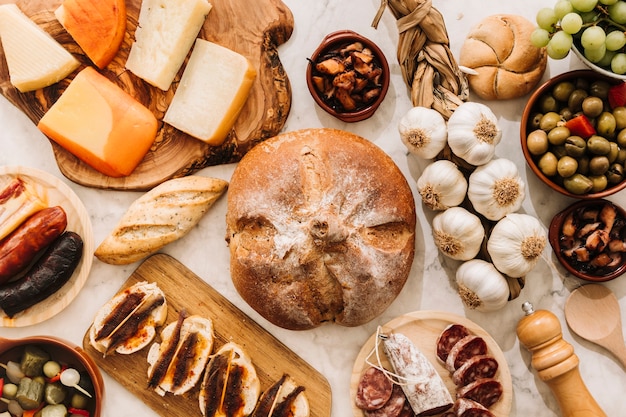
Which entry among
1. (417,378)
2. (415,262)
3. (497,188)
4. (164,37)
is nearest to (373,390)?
(417,378)

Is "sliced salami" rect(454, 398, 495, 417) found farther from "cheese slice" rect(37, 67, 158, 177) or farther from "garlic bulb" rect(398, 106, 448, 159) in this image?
"cheese slice" rect(37, 67, 158, 177)

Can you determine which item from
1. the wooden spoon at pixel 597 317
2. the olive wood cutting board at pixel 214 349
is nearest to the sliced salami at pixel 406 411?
the olive wood cutting board at pixel 214 349

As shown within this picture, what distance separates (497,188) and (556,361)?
773 mm

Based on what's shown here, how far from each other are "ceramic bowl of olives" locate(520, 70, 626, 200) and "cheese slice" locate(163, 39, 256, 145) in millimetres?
1197

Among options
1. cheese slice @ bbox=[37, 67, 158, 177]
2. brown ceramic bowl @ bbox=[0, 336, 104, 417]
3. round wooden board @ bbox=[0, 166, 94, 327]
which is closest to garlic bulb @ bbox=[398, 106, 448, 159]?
cheese slice @ bbox=[37, 67, 158, 177]

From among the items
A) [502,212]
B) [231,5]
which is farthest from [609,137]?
[231,5]

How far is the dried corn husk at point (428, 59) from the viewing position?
245 cm

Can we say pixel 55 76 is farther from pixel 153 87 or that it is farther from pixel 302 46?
pixel 302 46

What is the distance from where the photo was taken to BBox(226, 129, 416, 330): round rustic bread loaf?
7.59 feet

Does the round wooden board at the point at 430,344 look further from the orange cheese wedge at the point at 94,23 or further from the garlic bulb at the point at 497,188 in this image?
the orange cheese wedge at the point at 94,23

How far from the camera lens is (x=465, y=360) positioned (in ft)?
8.38

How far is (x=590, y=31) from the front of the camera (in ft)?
7.11

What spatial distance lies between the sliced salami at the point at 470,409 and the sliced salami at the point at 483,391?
0.03 meters

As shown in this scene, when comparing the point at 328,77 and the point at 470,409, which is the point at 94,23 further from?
the point at 470,409
